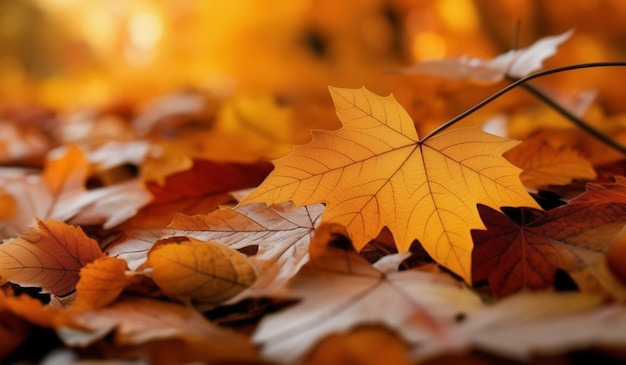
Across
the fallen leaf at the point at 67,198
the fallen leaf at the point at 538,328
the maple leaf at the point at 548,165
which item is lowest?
the fallen leaf at the point at 538,328

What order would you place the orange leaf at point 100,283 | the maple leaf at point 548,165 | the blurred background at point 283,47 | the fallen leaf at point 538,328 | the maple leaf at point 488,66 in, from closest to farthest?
the fallen leaf at point 538,328
the orange leaf at point 100,283
the maple leaf at point 548,165
the maple leaf at point 488,66
the blurred background at point 283,47

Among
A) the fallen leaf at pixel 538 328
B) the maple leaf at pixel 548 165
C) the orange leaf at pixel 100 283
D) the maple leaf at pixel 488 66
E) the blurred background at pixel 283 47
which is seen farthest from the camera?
the blurred background at pixel 283 47

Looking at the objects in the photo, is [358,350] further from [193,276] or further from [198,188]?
[198,188]

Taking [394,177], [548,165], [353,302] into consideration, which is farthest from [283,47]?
[353,302]

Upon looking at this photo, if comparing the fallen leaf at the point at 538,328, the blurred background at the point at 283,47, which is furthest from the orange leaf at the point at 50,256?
the blurred background at the point at 283,47

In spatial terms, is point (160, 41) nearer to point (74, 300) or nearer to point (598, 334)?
point (74, 300)

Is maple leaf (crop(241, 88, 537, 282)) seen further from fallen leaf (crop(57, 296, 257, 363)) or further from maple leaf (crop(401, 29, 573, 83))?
maple leaf (crop(401, 29, 573, 83))

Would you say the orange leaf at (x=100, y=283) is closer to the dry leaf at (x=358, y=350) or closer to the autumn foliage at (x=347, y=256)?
the autumn foliage at (x=347, y=256)
